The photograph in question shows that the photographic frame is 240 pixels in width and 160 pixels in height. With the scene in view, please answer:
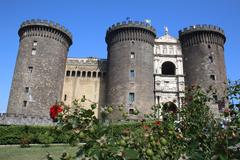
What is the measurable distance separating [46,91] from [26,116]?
4528mm

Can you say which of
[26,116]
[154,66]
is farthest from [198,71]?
[26,116]

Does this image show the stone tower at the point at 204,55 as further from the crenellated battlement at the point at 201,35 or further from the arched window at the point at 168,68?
the arched window at the point at 168,68

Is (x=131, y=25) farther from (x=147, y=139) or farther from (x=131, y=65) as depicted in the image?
(x=147, y=139)

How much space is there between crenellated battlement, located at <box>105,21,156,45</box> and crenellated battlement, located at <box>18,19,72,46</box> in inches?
252

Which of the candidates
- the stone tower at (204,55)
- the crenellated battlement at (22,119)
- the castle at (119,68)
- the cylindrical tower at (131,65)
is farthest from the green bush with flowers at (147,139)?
the stone tower at (204,55)

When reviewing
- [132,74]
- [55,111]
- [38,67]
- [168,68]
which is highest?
[168,68]

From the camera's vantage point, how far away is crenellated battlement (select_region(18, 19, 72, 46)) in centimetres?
3825

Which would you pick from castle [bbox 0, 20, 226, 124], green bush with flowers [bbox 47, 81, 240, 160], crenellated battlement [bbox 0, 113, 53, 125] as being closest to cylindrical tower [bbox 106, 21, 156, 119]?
castle [bbox 0, 20, 226, 124]

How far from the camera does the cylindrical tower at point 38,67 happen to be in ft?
111

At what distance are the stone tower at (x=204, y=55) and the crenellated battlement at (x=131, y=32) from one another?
14.6 ft

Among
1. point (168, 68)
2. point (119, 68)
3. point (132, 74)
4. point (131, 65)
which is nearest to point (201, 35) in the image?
point (168, 68)

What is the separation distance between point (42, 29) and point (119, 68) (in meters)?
11.1

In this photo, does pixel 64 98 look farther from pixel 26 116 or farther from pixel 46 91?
pixel 26 116

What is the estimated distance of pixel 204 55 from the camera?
37.9 metres
